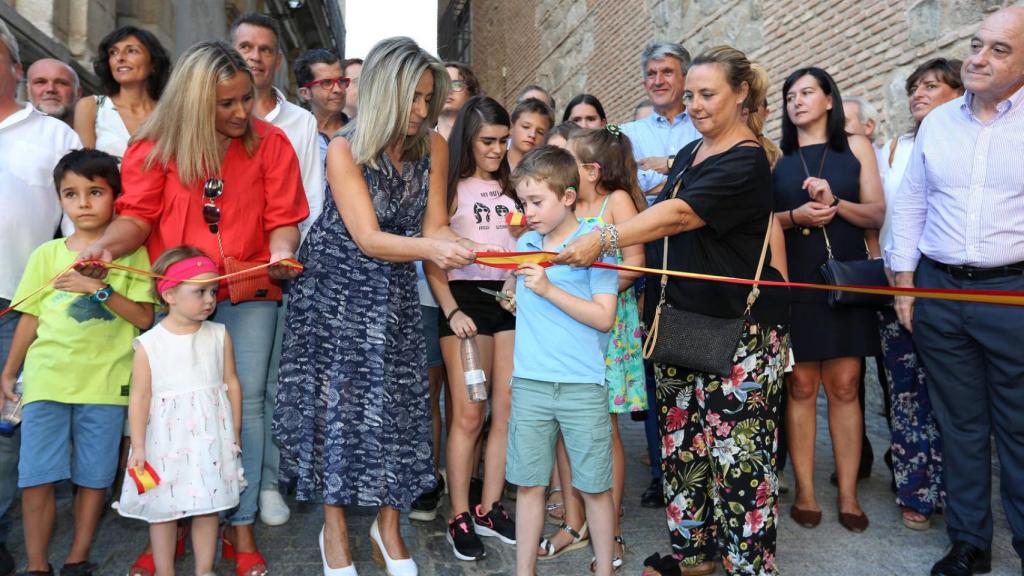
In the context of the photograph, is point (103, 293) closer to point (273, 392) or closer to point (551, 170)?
point (273, 392)

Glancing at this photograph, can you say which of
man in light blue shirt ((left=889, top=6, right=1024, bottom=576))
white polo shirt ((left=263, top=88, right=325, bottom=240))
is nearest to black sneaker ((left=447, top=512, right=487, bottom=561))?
white polo shirt ((left=263, top=88, right=325, bottom=240))

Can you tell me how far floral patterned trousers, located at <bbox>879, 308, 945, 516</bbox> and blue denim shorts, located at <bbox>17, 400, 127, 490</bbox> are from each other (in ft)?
12.5

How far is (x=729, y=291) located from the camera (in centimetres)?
332

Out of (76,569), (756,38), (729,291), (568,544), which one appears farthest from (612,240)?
(756,38)

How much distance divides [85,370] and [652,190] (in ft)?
10.0

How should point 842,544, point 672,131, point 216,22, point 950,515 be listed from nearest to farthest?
point 950,515, point 842,544, point 672,131, point 216,22

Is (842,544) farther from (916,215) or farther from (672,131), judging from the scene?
(672,131)

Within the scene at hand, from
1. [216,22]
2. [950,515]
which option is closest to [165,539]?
[950,515]

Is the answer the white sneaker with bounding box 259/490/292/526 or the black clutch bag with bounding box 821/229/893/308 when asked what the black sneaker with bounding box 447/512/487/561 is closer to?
the white sneaker with bounding box 259/490/292/526

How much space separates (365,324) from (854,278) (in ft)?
7.77

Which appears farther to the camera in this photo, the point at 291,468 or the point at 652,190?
the point at 652,190

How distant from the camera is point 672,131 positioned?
17.2 ft

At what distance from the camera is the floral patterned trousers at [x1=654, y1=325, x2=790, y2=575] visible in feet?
10.8

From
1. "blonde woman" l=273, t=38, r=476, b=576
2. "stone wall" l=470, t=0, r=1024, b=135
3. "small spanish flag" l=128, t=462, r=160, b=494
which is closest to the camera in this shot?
"small spanish flag" l=128, t=462, r=160, b=494
